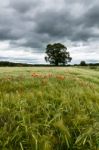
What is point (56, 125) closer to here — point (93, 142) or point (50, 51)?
point (93, 142)

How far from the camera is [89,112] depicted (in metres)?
7.03

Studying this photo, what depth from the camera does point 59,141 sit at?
560 centimetres

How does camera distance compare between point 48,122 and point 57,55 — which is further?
point 57,55

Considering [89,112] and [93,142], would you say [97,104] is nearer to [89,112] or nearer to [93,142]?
[89,112]

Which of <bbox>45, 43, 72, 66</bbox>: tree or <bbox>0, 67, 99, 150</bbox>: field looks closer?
<bbox>0, 67, 99, 150</bbox>: field

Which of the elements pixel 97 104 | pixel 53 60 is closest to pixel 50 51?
pixel 53 60

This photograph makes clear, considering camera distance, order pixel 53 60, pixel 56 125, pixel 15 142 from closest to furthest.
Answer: pixel 15 142 → pixel 56 125 → pixel 53 60

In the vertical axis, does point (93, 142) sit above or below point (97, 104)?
below

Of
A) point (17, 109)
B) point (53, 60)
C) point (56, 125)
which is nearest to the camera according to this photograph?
point (56, 125)

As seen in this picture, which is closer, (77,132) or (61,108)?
(77,132)

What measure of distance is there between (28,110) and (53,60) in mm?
94169

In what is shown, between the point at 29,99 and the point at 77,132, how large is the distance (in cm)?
207

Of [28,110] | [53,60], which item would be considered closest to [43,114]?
[28,110]

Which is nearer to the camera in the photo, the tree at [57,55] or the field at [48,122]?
the field at [48,122]
